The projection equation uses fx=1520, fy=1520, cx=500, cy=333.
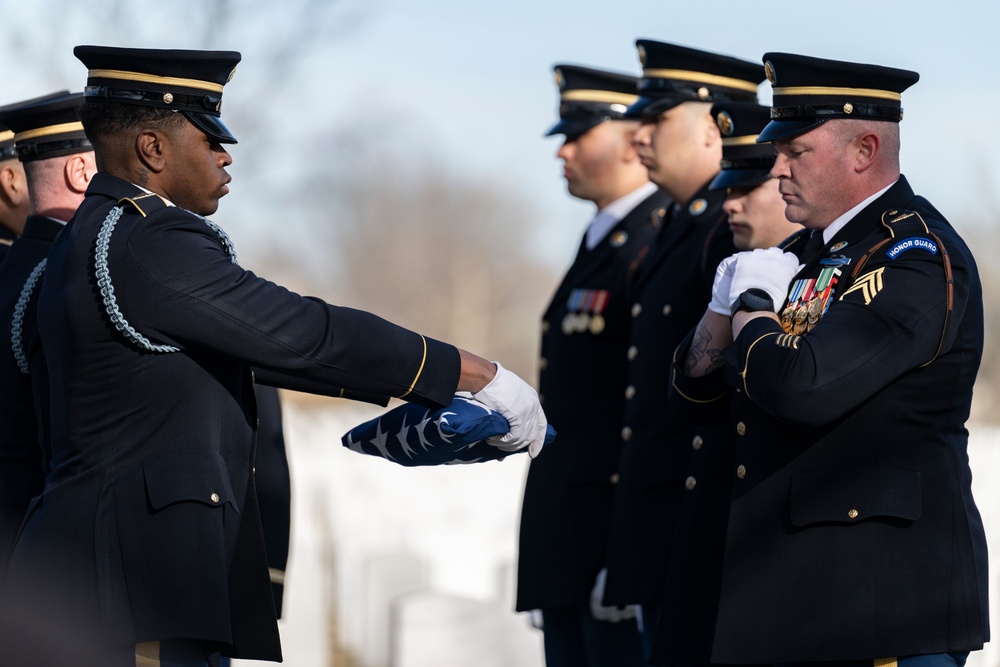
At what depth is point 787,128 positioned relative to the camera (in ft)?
12.4

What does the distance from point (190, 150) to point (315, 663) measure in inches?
183

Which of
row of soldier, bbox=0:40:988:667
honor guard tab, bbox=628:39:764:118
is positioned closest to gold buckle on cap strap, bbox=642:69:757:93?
honor guard tab, bbox=628:39:764:118

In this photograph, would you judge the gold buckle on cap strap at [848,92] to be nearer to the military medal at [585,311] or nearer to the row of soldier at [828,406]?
the row of soldier at [828,406]

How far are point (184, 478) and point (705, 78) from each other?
2.88 meters

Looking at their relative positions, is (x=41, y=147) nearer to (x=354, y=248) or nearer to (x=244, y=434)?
(x=244, y=434)

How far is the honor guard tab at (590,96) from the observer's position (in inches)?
244

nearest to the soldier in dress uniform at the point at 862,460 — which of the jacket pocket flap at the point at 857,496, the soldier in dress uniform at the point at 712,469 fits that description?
the jacket pocket flap at the point at 857,496

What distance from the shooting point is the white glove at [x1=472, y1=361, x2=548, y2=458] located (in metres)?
3.53

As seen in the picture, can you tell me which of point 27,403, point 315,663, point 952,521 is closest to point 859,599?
point 952,521

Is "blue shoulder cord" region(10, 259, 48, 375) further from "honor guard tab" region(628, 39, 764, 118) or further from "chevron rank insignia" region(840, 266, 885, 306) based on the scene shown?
"honor guard tab" region(628, 39, 764, 118)

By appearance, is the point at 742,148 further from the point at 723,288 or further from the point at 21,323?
the point at 21,323

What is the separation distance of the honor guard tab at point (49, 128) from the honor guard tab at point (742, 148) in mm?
1909

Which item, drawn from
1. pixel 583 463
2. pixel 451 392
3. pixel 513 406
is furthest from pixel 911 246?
pixel 583 463

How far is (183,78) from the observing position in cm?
347
